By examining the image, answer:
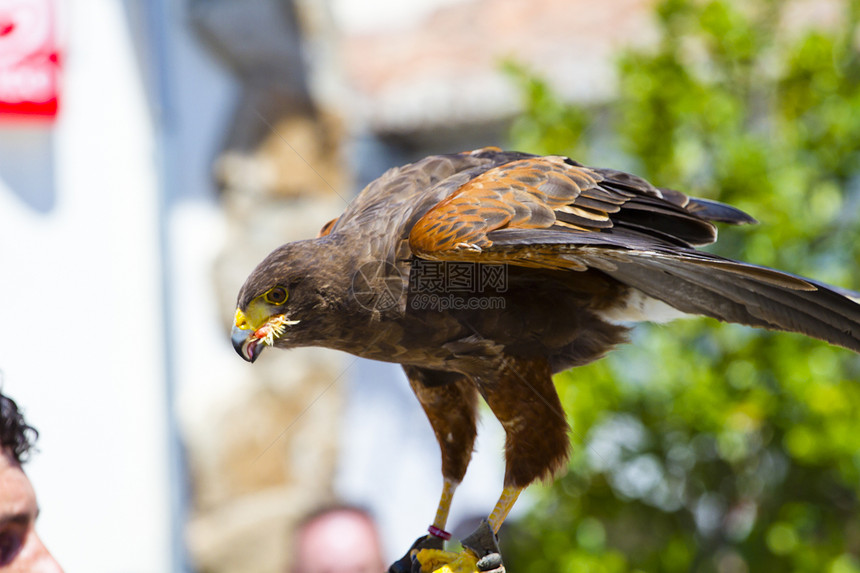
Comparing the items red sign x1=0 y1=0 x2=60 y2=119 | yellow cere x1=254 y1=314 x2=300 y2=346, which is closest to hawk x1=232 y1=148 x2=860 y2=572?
yellow cere x1=254 y1=314 x2=300 y2=346

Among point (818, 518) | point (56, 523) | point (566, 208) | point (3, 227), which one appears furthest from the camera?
point (818, 518)

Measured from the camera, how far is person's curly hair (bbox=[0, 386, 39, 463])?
143 centimetres

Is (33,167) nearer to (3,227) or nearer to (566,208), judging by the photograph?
(3,227)

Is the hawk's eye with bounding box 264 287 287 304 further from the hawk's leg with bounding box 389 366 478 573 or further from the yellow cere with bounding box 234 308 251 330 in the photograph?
the hawk's leg with bounding box 389 366 478 573

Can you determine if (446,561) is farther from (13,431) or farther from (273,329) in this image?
(13,431)

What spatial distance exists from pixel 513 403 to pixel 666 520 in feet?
8.01

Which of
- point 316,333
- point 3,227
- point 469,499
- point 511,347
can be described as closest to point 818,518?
point 469,499

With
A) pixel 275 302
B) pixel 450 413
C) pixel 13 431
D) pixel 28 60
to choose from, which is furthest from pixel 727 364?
pixel 28 60

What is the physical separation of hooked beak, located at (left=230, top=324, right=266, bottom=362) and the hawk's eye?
72mm

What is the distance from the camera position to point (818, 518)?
354 centimetres

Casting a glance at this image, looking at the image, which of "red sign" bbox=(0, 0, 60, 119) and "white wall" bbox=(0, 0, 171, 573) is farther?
"red sign" bbox=(0, 0, 60, 119)

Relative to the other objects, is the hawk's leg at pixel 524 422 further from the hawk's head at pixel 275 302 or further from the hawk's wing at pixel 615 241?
the hawk's head at pixel 275 302

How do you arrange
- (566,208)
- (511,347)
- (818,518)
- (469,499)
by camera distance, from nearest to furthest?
(566,208), (511,347), (818,518), (469,499)

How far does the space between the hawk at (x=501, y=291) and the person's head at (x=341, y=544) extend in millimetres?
1703
